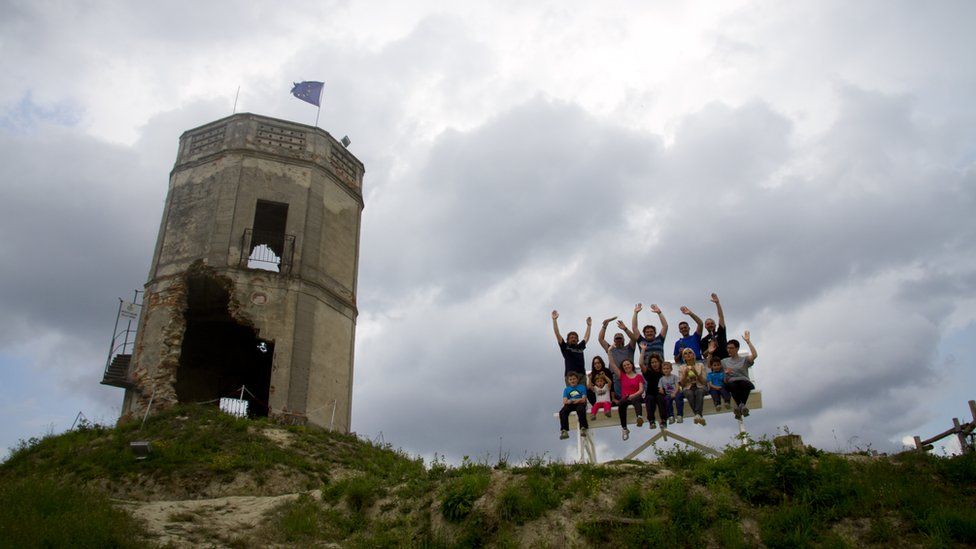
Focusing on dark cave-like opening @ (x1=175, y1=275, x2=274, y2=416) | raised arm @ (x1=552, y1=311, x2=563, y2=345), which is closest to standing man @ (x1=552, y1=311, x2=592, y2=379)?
raised arm @ (x1=552, y1=311, x2=563, y2=345)

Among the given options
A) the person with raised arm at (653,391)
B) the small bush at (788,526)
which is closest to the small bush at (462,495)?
the person with raised arm at (653,391)

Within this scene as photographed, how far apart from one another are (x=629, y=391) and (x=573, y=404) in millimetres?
877

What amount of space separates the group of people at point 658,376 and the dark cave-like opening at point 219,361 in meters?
13.4

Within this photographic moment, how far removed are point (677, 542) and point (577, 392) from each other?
298cm

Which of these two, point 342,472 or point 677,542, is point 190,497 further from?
point 677,542

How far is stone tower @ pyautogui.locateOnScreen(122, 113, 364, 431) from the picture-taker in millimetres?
19859

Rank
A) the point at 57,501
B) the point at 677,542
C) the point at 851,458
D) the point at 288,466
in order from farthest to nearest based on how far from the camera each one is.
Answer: the point at 288,466 → the point at 57,501 → the point at 851,458 → the point at 677,542

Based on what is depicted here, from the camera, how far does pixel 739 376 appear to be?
1079 centimetres

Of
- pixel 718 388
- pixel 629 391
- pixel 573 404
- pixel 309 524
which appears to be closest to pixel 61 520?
pixel 309 524

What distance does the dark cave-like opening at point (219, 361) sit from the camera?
2297 centimetres

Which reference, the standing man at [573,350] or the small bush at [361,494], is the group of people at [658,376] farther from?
the small bush at [361,494]

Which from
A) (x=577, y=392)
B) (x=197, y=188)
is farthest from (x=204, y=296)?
(x=577, y=392)

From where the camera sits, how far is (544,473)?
10305 millimetres

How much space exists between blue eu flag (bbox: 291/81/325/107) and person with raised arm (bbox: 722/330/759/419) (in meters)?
17.6
